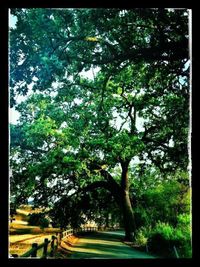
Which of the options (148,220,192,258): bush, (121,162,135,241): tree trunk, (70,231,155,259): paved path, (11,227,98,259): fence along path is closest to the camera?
(11,227,98,259): fence along path

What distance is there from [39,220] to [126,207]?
8.92 ft

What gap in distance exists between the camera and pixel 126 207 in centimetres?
1106

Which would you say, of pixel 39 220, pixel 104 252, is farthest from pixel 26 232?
pixel 104 252

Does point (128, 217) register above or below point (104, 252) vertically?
above

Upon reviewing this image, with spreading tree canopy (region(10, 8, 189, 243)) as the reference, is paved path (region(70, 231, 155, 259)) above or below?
below

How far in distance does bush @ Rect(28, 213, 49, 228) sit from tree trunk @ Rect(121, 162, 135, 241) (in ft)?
7.91

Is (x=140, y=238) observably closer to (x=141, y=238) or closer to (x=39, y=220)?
(x=141, y=238)

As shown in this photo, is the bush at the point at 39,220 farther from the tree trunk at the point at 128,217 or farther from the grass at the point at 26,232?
the tree trunk at the point at 128,217

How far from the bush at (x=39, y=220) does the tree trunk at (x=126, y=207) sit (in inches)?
94.9

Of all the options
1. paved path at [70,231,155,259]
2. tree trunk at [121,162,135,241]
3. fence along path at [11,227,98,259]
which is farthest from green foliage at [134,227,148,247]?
fence along path at [11,227,98,259]

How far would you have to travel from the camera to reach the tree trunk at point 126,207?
10609 mm

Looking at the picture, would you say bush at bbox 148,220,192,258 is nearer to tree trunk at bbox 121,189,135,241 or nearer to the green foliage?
the green foliage

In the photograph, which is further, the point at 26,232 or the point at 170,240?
the point at 26,232

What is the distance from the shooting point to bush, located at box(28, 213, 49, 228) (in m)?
10.4
